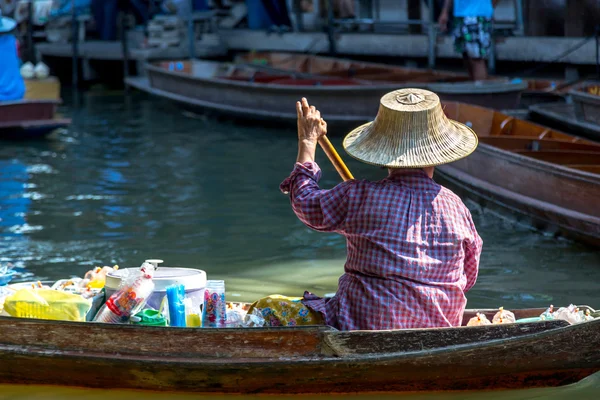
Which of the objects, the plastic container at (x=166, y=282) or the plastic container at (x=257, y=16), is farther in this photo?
the plastic container at (x=257, y=16)

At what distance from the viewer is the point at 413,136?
3.72 meters

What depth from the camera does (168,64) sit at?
15078 millimetres

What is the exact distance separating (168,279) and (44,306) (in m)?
0.57

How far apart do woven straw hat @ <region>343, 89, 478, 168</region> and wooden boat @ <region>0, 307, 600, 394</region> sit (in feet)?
2.24

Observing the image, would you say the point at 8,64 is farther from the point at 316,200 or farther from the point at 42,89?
the point at 316,200

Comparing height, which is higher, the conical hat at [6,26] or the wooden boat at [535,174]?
the conical hat at [6,26]

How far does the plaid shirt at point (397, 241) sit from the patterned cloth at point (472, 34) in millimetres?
7276

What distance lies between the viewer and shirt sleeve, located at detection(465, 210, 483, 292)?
3707mm

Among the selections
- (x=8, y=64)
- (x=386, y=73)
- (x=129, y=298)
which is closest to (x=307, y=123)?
(x=129, y=298)

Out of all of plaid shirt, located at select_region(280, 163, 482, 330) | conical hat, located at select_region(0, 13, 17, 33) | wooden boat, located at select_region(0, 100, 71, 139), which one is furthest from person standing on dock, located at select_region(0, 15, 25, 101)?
plaid shirt, located at select_region(280, 163, 482, 330)

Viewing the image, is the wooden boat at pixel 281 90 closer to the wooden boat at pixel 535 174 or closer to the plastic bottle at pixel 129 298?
the wooden boat at pixel 535 174

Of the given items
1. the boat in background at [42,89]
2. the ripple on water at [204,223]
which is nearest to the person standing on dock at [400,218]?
the ripple on water at [204,223]

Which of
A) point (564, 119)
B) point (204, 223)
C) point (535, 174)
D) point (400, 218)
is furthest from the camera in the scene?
point (564, 119)

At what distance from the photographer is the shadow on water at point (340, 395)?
4023 mm
